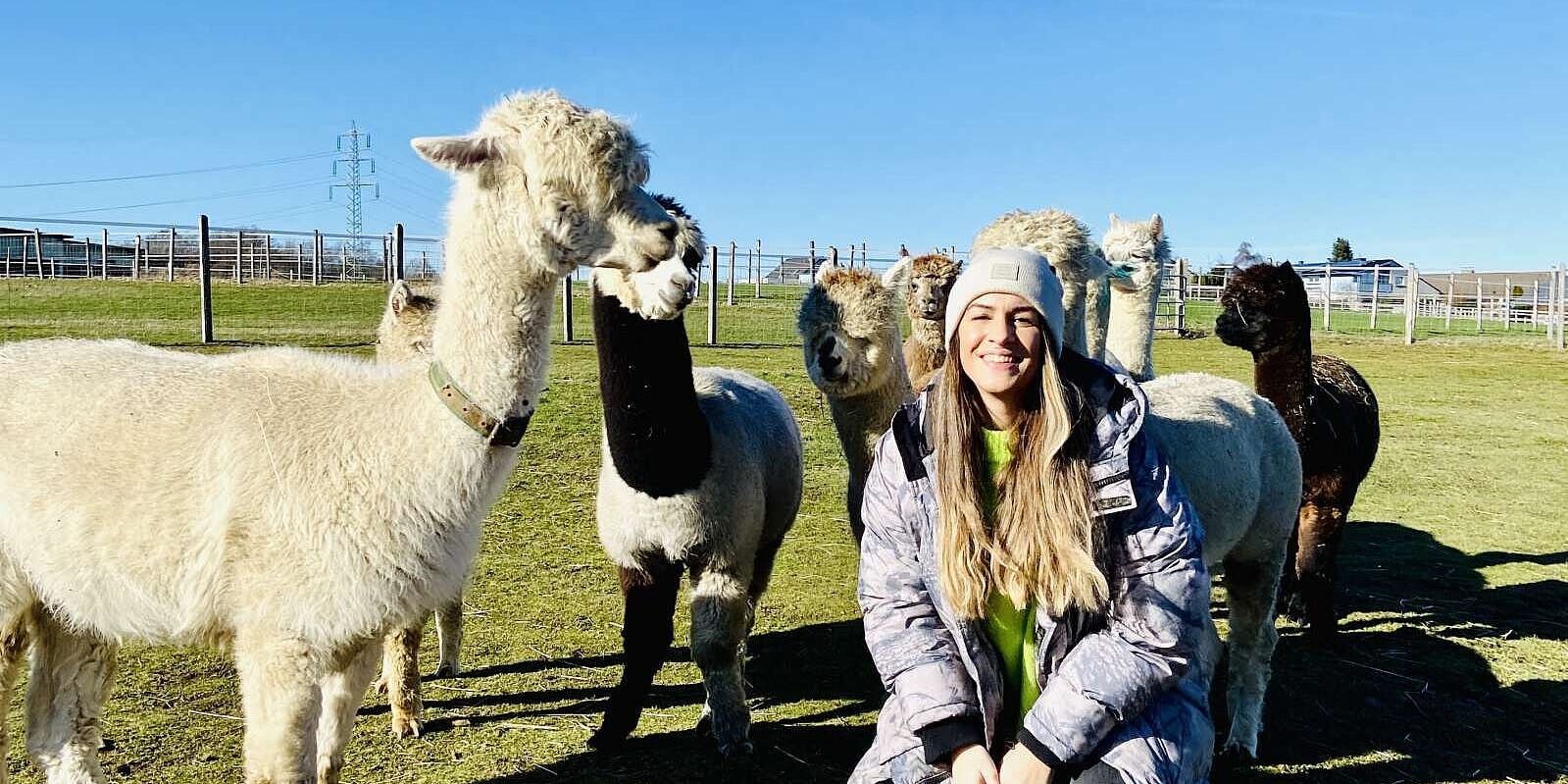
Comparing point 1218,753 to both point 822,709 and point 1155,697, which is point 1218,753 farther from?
point 1155,697

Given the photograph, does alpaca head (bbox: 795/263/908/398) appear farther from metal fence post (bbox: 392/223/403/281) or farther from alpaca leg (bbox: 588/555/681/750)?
metal fence post (bbox: 392/223/403/281)

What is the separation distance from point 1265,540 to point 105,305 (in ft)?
64.0

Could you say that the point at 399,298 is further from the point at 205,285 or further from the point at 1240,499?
the point at 205,285

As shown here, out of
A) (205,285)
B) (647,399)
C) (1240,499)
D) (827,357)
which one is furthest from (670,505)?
(205,285)

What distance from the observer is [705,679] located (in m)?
4.16

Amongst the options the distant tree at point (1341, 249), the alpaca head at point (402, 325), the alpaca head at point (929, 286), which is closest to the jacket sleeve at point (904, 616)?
the alpaca head at point (929, 286)

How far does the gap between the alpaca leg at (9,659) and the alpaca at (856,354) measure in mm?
3120

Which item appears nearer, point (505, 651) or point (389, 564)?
point (389, 564)

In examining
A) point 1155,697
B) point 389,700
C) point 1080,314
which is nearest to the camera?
point 1155,697

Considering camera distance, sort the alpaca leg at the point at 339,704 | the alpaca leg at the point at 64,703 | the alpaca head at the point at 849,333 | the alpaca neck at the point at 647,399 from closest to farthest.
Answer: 1. the alpaca leg at the point at 339,704
2. the alpaca leg at the point at 64,703
3. the alpaca neck at the point at 647,399
4. the alpaca head at the point at 849,333

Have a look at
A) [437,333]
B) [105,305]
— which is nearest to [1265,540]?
[437,333]

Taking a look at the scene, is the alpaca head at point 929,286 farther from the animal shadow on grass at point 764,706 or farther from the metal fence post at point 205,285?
the metal fence post at point 205,285

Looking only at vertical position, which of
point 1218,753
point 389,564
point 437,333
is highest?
point 437,333

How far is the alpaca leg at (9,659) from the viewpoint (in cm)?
331
